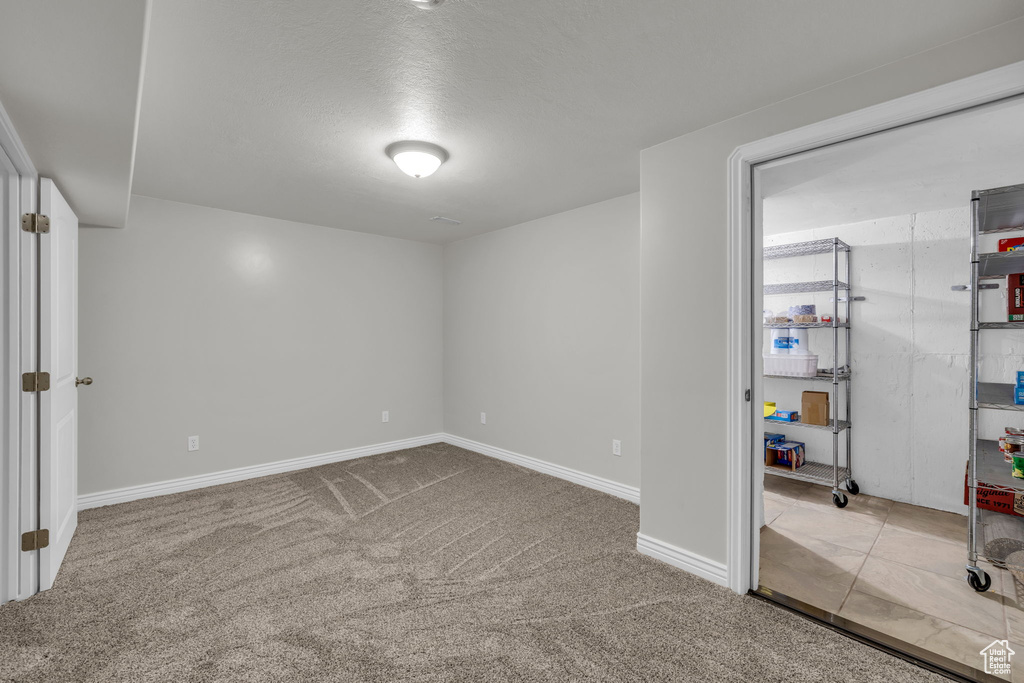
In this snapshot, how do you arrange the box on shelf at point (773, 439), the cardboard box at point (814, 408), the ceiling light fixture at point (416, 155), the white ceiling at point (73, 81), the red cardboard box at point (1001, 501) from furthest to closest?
the box on shelf at point (773, 439) < the cardboard box at point (814, 408) < the red cardboard box at point (1001, 501) < the ceiling light fixture at point (416, 155) < the white ceiling at point (73, 81)

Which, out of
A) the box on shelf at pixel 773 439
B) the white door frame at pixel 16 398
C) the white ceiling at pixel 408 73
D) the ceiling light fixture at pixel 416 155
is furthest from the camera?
the box on shelf at pixel 773 439

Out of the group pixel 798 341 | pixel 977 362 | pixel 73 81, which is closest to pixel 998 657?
pixel 977 362

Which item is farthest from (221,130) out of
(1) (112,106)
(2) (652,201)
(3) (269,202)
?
(2) (652,201)

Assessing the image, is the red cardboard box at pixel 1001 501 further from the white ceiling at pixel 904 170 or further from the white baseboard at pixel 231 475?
the white baseboard at pixel 231 475

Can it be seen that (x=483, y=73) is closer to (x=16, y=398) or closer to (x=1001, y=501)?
(x=16, y=398)

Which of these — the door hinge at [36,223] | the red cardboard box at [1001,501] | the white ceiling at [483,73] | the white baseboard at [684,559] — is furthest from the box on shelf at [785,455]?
the door hinge at [36,223]

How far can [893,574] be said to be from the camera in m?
2.38

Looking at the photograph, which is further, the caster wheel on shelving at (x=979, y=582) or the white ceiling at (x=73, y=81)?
the caster wheel on shelving at (x=979, y=582)

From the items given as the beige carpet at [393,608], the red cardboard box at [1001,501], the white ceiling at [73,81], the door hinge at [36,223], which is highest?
the white ceiling at [73,81]

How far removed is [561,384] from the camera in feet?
13.2

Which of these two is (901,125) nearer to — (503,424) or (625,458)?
(625,458)

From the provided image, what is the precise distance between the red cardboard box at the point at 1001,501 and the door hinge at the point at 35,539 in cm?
519

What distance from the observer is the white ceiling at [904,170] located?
A: 2.06 m

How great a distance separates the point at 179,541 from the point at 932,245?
5608 millimetres
